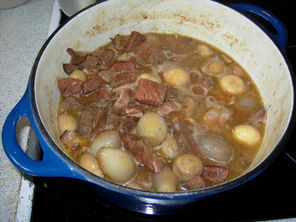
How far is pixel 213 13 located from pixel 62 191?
0.96 meters

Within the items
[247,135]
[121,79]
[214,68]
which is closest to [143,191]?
[247,135]

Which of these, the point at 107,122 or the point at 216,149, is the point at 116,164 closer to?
the point at 107,122

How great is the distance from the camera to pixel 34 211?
1062 mm

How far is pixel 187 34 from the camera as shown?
1.57 meters

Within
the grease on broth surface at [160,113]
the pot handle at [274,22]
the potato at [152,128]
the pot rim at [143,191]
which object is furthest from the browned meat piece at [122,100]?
the pot handle at [274,22]

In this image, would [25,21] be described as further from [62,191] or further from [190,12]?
[62,191]

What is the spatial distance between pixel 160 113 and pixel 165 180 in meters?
0.30

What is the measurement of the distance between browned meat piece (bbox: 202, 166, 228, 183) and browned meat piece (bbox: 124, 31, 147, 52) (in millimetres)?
656

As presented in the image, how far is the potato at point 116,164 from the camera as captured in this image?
1.03m

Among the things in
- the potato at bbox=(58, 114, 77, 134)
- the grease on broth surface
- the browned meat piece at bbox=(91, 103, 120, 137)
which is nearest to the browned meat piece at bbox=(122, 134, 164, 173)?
the grease on broth surface

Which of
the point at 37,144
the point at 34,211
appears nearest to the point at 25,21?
the point at 37,144

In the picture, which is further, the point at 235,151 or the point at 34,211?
the point at 235,151

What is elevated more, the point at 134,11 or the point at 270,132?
the point at 134,11

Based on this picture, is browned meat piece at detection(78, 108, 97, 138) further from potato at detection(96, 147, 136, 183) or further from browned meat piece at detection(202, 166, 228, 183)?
browned meat piece at detection(202, 166, 228, 183)
